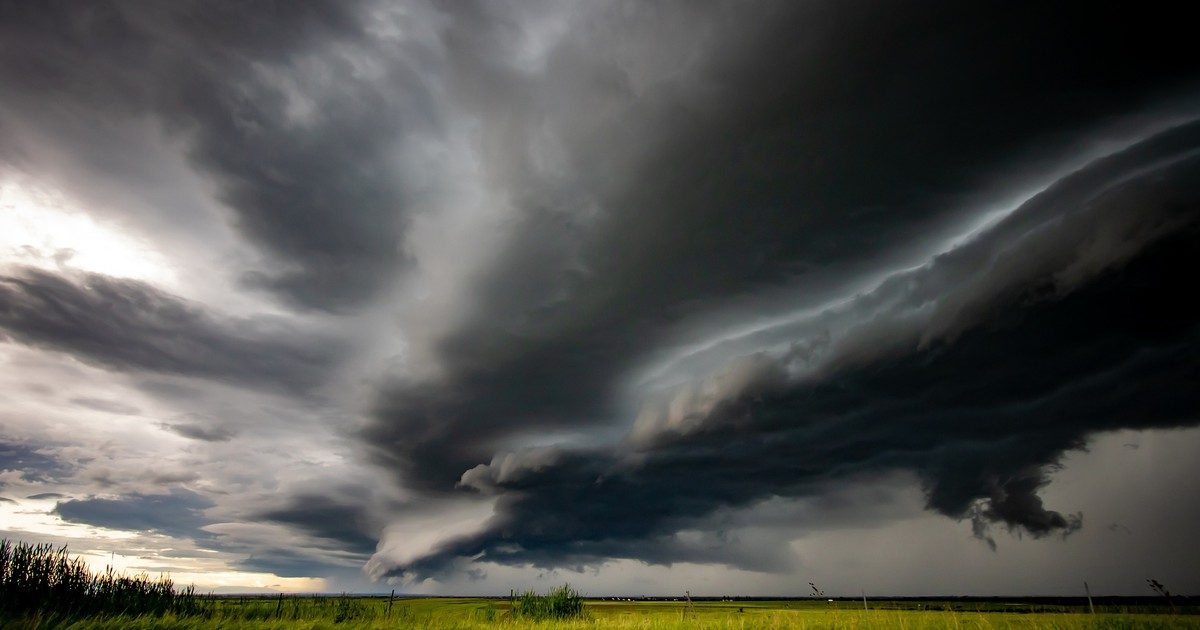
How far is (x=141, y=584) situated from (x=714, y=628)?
45593mm

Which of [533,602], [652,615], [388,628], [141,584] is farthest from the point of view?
[533,602]

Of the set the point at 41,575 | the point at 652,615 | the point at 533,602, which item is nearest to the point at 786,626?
the point at 652,615

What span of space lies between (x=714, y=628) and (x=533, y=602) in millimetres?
30590

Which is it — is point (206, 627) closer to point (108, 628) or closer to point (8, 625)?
point (108, 628)

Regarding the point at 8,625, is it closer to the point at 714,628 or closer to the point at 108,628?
the point at 108,628

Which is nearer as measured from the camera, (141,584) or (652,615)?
(652,615)

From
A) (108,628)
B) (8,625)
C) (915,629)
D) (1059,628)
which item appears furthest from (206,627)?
(1059,628)

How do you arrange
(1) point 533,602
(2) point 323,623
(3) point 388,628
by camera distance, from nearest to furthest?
(3) point 388,628 → (2) point 323,623 → (1) point 533,602

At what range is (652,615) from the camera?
39.9 metres

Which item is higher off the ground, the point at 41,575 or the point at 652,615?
the point at 41,575

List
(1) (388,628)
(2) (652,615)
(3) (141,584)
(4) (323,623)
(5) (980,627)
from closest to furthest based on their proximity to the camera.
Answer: (5) (980,627) → (1) (388,628) → (4) (323,623) → (2) (652,615) → (3) (141,584)

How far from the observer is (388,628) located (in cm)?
3042

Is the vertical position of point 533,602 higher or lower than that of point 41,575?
lower

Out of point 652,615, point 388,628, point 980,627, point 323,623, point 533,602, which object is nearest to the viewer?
point 980,627
